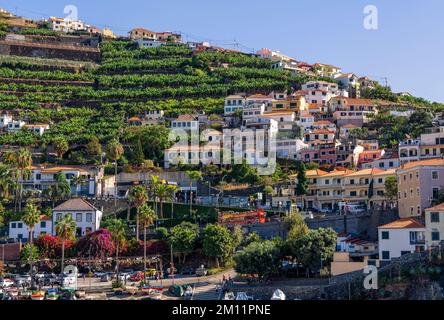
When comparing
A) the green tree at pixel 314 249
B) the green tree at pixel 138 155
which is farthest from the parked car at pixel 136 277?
the green tree at pixel 138 155

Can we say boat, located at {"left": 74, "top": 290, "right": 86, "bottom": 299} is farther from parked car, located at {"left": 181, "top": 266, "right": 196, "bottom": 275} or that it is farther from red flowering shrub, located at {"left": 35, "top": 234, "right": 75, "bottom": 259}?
red flowering shrub, located at {"left": 35, "top": 234, "right": 75, "bottom": 259}

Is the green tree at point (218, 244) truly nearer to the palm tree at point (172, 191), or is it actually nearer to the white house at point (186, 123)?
the palm tree at point (172, 191)

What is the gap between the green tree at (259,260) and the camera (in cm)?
6694

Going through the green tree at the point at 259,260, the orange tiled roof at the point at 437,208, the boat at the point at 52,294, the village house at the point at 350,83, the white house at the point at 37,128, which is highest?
the village house at the point at 350,83

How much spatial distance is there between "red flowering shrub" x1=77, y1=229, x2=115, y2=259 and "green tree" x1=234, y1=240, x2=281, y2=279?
1478cm

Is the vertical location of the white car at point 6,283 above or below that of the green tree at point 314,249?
below

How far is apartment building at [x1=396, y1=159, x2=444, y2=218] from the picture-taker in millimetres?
→ 73312

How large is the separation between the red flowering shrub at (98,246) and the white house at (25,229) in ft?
21.7

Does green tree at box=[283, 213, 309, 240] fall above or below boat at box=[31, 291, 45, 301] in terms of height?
above

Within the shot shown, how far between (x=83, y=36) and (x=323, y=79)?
42.8 metres

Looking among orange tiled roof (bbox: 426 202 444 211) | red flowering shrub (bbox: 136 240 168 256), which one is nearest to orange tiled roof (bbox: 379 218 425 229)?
orange tiled roof (bbox: 426 202 444 211)

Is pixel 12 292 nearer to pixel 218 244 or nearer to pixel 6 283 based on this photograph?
pixel 6 283

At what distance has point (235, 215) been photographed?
276 feet
